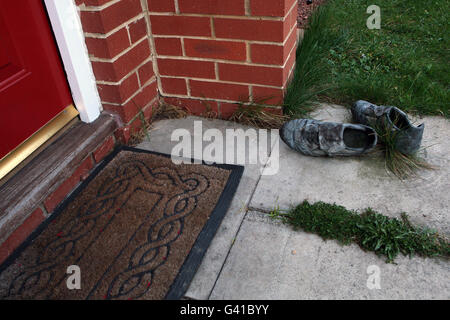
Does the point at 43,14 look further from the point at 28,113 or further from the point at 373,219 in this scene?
the point at 373,219

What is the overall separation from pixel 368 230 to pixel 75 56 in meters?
1.59

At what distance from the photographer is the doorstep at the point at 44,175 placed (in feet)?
5.48

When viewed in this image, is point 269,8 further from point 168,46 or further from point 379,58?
point 379,58

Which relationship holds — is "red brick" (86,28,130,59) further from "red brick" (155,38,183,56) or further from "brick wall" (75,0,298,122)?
"red brick" (155,38,183,56)

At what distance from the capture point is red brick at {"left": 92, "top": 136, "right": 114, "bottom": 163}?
2146 millimetres

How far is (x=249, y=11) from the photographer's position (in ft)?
6.87

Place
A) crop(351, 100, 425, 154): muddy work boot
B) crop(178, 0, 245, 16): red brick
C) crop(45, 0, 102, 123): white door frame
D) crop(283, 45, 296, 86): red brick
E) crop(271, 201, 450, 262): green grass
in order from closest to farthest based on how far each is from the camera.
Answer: crop(271, 201, 450, 262): green grass → crop(45, 0, 102, 123): white door frame → crop(351, 100, 425, 154): muddy work boot → crop(178, 0, 245, 16): red brick → crop(283, 45, 296, 86): red brick

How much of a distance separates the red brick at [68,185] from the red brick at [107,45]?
536mm

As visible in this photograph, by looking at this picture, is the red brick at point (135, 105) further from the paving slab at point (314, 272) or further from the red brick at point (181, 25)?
the paving slab at point (314, 272)

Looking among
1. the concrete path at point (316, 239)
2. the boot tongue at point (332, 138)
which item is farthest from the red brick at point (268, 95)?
the boot tongue at point (332, 138)

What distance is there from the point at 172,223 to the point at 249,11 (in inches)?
45.2

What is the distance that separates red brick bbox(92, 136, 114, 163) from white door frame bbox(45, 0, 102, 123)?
147mm

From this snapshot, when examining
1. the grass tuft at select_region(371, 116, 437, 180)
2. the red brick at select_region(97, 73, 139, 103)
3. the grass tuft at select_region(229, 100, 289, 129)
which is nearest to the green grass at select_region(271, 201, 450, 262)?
the grass tuft at select_region(371, 116, 437, 180)

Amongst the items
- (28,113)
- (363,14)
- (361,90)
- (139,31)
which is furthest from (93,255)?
(363,14)
